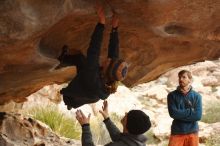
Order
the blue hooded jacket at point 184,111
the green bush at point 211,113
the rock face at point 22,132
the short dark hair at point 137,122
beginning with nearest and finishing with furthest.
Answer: the short dark hair at point 137,122 → the blue hooded jacket at point 184,111 → the rock face at point 22,132 → the green bush at point 211,113

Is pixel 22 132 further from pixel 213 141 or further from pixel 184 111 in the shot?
pixel 213 141

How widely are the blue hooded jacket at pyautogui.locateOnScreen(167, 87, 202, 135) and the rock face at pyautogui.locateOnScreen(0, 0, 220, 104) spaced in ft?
2.97

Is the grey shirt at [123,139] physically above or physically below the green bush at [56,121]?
below

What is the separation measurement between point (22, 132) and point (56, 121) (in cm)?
338

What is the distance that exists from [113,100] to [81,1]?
531 inches

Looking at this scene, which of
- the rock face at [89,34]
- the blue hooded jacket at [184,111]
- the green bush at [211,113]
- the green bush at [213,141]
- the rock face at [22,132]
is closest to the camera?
the rock face at [89,34]

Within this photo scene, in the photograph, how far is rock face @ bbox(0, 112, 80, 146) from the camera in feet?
28.1

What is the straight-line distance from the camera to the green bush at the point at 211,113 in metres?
17.3

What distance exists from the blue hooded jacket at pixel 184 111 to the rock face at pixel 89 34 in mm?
904

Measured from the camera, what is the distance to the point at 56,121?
12.3 metres

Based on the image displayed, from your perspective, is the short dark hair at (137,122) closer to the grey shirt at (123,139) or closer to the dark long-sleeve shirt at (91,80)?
the grey shirt at (123,139)

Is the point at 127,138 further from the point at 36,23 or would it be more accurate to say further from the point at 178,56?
the point at 178,56

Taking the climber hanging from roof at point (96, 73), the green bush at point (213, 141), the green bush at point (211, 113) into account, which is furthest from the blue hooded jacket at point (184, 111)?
the green bush at point (211, 113)

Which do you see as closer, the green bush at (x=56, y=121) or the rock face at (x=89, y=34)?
the rock face at (x=89, y=34)
